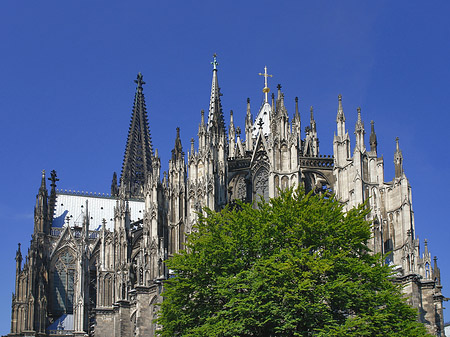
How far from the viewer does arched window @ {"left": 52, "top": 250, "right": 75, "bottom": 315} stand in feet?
236

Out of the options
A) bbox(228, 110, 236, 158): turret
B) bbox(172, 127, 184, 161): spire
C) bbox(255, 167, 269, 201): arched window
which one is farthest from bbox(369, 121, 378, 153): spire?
bbox(228, 110, 236, 158): turret

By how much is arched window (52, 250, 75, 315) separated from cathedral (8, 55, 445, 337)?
10cm

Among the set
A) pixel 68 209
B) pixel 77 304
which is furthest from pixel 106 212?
pixel 77 304

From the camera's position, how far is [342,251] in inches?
1437

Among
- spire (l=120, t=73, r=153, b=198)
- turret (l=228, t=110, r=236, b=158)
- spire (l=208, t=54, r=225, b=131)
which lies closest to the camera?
spire (l=208, t=54, r=225, b=131)

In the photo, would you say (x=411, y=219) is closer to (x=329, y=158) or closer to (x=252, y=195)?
(x=329, y=158)

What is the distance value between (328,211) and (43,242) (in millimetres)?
43130

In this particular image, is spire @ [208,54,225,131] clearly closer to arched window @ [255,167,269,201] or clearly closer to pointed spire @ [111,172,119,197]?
arched window @ [255,167,269,201]

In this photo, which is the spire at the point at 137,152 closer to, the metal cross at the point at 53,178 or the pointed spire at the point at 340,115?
the metal cross at the point at 53,178

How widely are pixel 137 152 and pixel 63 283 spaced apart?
3108cm

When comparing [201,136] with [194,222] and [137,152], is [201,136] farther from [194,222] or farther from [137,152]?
[137,152]

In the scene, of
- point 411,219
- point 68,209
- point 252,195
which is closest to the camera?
point 411,219

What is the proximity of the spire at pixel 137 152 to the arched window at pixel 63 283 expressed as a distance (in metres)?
20.1

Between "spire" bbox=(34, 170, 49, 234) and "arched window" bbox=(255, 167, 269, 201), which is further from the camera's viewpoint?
"spire" bbox=(34, 170, 49, 234)
